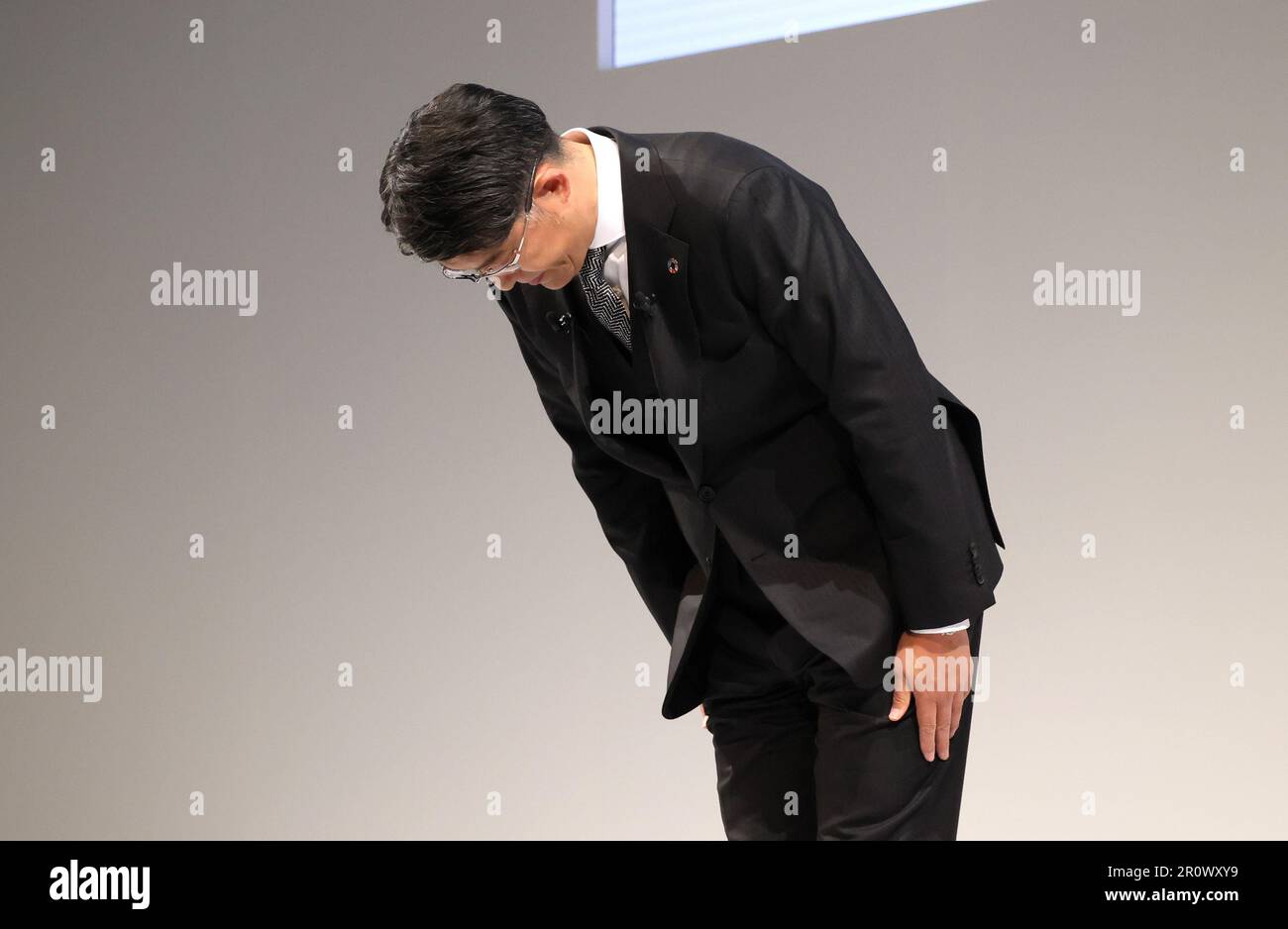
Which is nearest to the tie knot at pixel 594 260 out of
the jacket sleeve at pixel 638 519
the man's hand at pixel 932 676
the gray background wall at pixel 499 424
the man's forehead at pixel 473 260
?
the man's forehead at pixel 473 260

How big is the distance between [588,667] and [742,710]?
3.78ft

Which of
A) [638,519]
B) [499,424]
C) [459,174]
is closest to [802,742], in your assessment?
[638,519]

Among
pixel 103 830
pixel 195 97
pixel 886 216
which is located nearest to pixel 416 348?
pixel 195 97

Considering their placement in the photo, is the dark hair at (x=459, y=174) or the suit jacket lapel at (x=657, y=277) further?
the suit jacket lapel at (x=657, y=277)

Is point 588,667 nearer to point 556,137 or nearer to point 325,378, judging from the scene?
point 325,378

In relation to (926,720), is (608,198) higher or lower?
higher

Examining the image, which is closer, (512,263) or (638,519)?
(512,263)

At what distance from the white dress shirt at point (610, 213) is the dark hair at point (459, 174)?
0.10m

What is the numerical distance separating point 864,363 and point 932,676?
335 mm

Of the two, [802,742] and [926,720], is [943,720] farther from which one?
[802,742]

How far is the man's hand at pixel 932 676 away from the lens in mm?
1333

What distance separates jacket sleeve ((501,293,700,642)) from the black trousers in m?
0.12

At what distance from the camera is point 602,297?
1335 millimetres

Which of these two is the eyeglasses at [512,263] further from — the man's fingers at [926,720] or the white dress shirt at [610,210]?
the man's fingers at [926,720]
